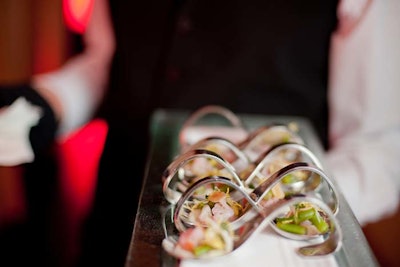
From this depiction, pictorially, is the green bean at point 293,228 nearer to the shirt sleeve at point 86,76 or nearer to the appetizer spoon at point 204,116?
the appetizer spoon at point 204,116

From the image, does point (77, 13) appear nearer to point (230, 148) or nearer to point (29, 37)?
point (29, 37)

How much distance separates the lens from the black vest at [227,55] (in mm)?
905

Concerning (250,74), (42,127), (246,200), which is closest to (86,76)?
(42,127)

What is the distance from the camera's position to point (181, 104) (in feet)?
3.11

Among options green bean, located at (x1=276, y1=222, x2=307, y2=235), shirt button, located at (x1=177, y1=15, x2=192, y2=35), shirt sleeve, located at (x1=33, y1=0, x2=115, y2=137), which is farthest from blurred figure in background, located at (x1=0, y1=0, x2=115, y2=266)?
green bean, located at (x1=276, y1=222, x2=307, y2=235)

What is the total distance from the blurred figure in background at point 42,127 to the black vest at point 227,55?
0.05 metres

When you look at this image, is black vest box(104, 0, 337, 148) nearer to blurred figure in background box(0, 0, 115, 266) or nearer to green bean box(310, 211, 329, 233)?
blurred figure in background box(0, 0, 115, 266)

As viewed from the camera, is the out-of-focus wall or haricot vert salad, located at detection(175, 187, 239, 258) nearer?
haricot vert salad, located at detection(175, 187, 239, 258)

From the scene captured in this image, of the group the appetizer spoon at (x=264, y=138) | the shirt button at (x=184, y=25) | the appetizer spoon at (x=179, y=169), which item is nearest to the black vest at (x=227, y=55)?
the shirt button at (x=184, y=25)

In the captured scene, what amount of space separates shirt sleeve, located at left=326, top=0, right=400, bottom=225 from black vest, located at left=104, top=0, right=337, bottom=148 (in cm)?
4

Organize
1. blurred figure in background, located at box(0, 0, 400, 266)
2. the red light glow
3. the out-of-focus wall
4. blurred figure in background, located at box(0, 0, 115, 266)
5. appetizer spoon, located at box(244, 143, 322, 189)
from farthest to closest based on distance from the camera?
the out-of-focus wall < the red light glow < blurred figure in background, located at box(0, 0, 400, 266) < blurred figure in background, located at box(0, 0, 115, 266) < appetizer spoon, located at box(244, 143, 322, 189)

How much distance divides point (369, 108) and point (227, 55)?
0.25 m

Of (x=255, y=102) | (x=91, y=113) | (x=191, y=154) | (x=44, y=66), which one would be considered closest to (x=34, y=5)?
(x=44, y=66)

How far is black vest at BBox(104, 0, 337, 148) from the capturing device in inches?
35.6
